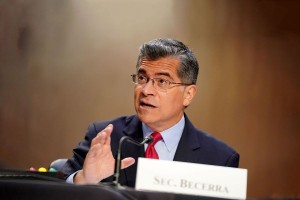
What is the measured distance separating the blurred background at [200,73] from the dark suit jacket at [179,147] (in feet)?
6.00

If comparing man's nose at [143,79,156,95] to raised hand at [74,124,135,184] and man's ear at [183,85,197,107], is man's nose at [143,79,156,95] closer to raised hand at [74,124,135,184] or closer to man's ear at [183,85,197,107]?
man's ear at [183,85,197,107]

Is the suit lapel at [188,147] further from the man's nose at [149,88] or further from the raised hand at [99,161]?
the raised hand at [99,161]

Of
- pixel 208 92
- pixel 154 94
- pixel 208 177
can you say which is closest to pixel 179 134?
pixel 154 94

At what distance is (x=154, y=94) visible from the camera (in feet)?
8.40

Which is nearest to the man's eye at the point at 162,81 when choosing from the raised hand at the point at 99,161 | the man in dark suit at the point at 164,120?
the man in dark suit at the point at 164,120

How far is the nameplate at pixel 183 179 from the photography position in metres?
1.49

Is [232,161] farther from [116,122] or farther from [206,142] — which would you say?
[116,122]

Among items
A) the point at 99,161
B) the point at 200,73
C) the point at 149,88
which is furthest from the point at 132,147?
the point at 200,73

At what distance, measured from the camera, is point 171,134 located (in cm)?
263

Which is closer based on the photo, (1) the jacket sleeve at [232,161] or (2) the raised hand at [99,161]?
(2) the raised hand at [99,161]

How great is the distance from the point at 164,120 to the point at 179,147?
15 centimetres

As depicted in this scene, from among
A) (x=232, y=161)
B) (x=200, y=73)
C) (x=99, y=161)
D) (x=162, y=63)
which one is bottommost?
(x=232, y=161)

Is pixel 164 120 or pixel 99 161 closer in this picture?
pixel 99 161

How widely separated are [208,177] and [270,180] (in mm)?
3160
